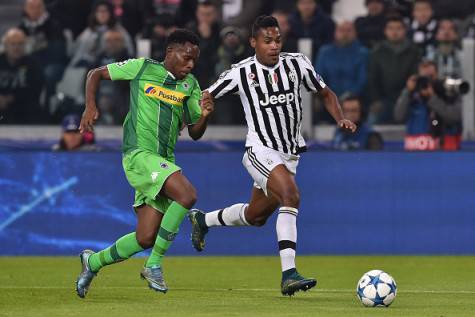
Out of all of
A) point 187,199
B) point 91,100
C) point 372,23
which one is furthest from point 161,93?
point 372,23

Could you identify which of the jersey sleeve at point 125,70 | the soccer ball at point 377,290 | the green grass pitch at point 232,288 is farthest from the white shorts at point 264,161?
the soccer ball at point 377,290

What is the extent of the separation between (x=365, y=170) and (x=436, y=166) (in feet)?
2.49

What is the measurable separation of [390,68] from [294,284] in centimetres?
665

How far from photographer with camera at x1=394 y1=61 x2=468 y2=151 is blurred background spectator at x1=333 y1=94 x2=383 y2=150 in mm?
432

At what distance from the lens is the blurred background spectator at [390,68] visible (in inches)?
591

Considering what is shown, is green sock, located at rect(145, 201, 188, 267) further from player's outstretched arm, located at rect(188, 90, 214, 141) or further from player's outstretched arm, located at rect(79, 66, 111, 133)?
player's outstretched arm, located at rect(79, 66, 111, 133)

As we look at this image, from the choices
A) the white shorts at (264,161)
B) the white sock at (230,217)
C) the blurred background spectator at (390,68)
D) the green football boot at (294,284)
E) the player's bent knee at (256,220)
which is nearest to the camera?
the green football boot at (294,284)

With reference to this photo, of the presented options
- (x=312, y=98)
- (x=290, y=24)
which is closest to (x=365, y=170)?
(x=312, y=98)

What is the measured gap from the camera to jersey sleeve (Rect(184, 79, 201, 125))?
9.71m

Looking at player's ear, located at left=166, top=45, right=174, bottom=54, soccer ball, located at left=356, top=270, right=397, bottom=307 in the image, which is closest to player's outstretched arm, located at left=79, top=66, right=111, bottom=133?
player's ear, located at left=166, top=45, right=174, bottom=54

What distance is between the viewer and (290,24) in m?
16.0

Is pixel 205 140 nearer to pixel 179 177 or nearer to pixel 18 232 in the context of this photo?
pixel 18 232

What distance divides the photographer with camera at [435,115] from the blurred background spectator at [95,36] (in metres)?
3.57

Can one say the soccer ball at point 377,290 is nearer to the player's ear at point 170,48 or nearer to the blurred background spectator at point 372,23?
the player's ear at point 170,48
